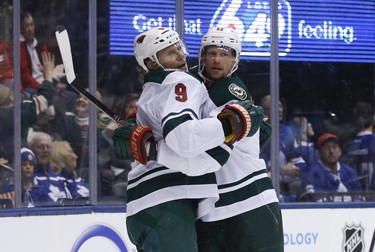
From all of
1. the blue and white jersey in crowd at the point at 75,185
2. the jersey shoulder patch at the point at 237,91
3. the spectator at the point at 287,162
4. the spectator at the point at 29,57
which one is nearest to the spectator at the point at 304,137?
the spectator at the point at 287,162

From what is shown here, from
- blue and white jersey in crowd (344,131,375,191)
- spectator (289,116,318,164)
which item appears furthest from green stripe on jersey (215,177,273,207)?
blue and white jersey in crowd (344,131,375,191)

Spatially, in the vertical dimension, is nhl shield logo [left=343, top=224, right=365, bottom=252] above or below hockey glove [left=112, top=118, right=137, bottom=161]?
below

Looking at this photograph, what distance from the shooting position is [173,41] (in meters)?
3.67

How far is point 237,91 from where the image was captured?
146 inches

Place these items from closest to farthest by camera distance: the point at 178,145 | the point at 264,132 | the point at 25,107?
the point at 178,145
the point at 264,132
the point at 25,107

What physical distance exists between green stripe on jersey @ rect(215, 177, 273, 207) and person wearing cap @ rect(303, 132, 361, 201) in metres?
2.52

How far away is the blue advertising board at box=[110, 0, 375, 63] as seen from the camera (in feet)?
19.5

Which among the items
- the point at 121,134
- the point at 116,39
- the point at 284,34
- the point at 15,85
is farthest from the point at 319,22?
the point at 121,134

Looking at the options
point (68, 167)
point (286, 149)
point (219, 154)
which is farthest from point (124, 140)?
point (286, 149)

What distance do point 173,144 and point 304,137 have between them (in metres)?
3.01

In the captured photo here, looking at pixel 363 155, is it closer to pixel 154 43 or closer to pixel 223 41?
pixel 223 41

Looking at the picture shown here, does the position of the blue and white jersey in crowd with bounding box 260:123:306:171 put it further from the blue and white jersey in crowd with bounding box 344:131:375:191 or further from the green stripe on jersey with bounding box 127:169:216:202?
the green stripe on jersey with bounding box 127:169:216:202

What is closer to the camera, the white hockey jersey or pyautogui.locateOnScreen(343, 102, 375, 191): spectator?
the white hockey jersey

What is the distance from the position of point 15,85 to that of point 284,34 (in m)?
1.80
